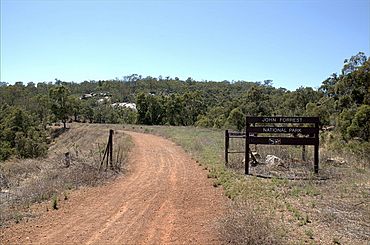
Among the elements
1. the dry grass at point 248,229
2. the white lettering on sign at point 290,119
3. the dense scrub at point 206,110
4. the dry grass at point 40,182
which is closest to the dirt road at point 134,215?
the dry grass at point 248,229

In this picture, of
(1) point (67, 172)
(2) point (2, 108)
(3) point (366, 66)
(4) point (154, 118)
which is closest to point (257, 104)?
(4) point (154, 118)

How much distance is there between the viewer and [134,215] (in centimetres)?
903

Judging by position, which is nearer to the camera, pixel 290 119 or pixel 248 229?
pixel 248 229

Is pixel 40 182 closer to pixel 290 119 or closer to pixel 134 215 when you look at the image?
pixel 134 215

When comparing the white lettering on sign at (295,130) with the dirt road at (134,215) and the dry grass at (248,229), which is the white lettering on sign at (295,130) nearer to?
the dirt road at (134,215)

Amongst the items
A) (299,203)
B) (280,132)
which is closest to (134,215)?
(299,203)

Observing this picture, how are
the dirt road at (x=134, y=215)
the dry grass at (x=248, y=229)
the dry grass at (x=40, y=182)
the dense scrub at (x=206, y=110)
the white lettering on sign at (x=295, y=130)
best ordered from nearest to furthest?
the dry grass at (x=248, y=229) → the dirt road at (x=134, y=215) → the dry grass at (x=40, y=182) → the white lettering on sign at (x=295, y=130) → the dense scrub at (x=206, y=110)

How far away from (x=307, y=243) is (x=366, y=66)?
34.8 m

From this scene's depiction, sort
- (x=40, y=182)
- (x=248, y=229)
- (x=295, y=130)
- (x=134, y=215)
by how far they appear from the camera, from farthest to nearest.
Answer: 1. (x=295, y=130)
2. (x=40, y=182)
3. (x=134, y=215)
4. (x=248, y=229)

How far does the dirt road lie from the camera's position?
7.48 metres

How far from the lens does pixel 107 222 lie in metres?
8.46

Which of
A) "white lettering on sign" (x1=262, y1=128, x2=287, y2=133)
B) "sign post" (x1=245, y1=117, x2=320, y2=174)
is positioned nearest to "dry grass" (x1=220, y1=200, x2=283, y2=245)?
"sign post" (x1=245, y1=117, x2=320, y2=174)

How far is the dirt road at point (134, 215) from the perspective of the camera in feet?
24.6

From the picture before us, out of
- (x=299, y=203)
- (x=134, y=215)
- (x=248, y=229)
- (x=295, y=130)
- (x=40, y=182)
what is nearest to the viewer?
(x=248, y=229)
